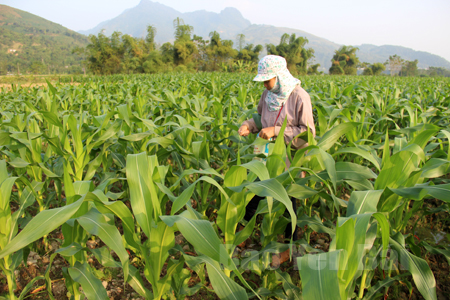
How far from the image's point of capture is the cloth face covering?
202 centimetres

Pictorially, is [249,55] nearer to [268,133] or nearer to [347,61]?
[347,61]

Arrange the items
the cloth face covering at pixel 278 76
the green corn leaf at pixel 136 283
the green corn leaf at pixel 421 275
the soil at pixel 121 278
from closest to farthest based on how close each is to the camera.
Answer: the green corn leaf at pixel 421 275 < the green corn leaf at pixel 136 283 < the soil at pixel 121 278 < the cloth face covering at pixel 278 76

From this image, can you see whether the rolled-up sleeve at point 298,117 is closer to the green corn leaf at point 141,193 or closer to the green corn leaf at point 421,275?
the green corn leaf at point 421,275

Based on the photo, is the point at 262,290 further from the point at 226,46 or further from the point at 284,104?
the point at 226,46

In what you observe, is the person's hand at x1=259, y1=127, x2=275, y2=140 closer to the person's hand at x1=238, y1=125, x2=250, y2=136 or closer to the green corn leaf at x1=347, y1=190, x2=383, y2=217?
the person's hand at x1=238, y1=125, x2=250, y2=136

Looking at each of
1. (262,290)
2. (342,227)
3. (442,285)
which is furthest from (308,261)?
(442,285)

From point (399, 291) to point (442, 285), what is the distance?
35cm

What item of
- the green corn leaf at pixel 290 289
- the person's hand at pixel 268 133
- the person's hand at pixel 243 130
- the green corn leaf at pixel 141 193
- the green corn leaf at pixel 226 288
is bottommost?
the green corn leaf at pixel 290 289

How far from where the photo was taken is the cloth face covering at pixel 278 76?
6.61ft

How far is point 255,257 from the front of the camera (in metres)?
1.58

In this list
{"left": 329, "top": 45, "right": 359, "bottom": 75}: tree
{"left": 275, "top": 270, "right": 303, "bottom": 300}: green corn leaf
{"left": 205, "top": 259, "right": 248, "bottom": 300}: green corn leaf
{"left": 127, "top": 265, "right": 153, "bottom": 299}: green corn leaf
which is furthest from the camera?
{"left": 329, "top": 45, "right": 359, "bottom": 75}: tree

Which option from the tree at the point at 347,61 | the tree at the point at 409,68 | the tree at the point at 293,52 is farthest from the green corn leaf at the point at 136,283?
the tree at the point at 409,68

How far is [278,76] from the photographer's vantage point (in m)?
2.03

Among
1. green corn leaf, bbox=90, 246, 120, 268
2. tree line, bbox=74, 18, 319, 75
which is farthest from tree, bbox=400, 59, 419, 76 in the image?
green corn leaf, bbox=90, 246, 120, 268
